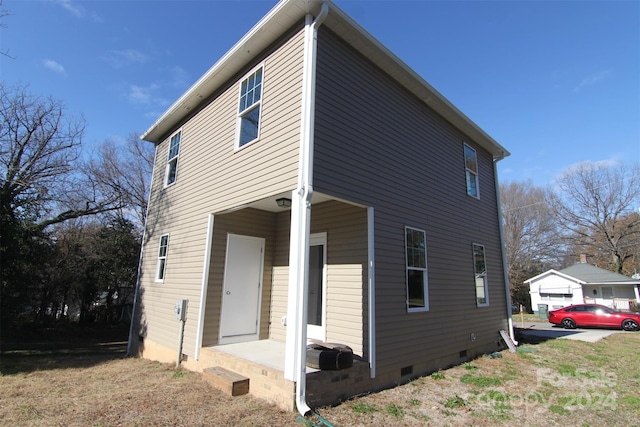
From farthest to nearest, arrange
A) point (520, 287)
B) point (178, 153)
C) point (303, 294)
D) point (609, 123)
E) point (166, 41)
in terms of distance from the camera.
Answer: point (520, 287) → point (609, 123) → point (178, 153) → point (166, 41) → point (303, 294)

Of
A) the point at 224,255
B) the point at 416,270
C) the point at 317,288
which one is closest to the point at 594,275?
the point at 416,270

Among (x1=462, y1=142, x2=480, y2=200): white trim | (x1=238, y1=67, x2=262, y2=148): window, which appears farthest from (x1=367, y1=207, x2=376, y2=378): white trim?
(x1=462, y1=142, x2=480, y2=200): white trim

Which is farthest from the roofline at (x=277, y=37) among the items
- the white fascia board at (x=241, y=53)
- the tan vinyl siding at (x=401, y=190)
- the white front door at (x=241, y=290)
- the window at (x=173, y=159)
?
the white front door at (x=241, y=290)

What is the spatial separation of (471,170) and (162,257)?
8.77m

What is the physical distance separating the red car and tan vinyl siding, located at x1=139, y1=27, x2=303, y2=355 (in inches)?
687

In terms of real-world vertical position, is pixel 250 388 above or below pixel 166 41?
below

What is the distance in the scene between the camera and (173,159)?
29.1 feet

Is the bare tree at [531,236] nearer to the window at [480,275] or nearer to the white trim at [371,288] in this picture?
the window at [480,275]

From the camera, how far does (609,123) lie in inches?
463

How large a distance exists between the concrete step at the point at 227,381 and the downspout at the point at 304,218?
1120 mm

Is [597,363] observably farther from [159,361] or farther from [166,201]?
[166,201]

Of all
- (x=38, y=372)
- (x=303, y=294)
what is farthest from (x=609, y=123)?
(x=38, y=372)

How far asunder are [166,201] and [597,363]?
11.5m

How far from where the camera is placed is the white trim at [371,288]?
504 cm
